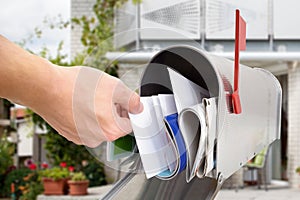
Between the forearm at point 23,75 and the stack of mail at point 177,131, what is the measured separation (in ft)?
1.18

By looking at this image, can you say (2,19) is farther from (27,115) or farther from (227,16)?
(227,16)

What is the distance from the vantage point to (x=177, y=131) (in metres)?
1.61

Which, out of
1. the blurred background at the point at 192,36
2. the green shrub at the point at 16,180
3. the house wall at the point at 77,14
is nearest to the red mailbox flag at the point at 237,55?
the blurred background at the point at 192,36

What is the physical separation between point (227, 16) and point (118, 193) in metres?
9.74

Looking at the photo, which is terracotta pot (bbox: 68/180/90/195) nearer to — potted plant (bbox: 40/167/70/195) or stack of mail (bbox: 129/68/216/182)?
potted plant (bbox: 40/167/70/195)

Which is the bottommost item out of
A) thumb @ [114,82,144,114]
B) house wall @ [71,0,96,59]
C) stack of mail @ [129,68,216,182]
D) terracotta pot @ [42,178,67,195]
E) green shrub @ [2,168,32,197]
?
green shrub @ [2,168,32,197]

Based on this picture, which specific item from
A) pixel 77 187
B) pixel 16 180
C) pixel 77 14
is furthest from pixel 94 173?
pixel 77 14

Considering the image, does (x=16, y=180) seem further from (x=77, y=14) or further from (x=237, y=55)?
(x=237, y=55)

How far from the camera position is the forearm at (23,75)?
48.4 inches

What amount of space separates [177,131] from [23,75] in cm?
49

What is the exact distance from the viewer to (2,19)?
43.9 ft

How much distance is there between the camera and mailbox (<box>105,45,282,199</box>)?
155 cm

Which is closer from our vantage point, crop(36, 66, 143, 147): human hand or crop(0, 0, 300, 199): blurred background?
crop(36, 66, 143, 147): human hand

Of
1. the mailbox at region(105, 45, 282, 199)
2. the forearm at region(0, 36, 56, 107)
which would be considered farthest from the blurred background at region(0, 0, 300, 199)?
the forearm at region(0, 36, 56, 107)
